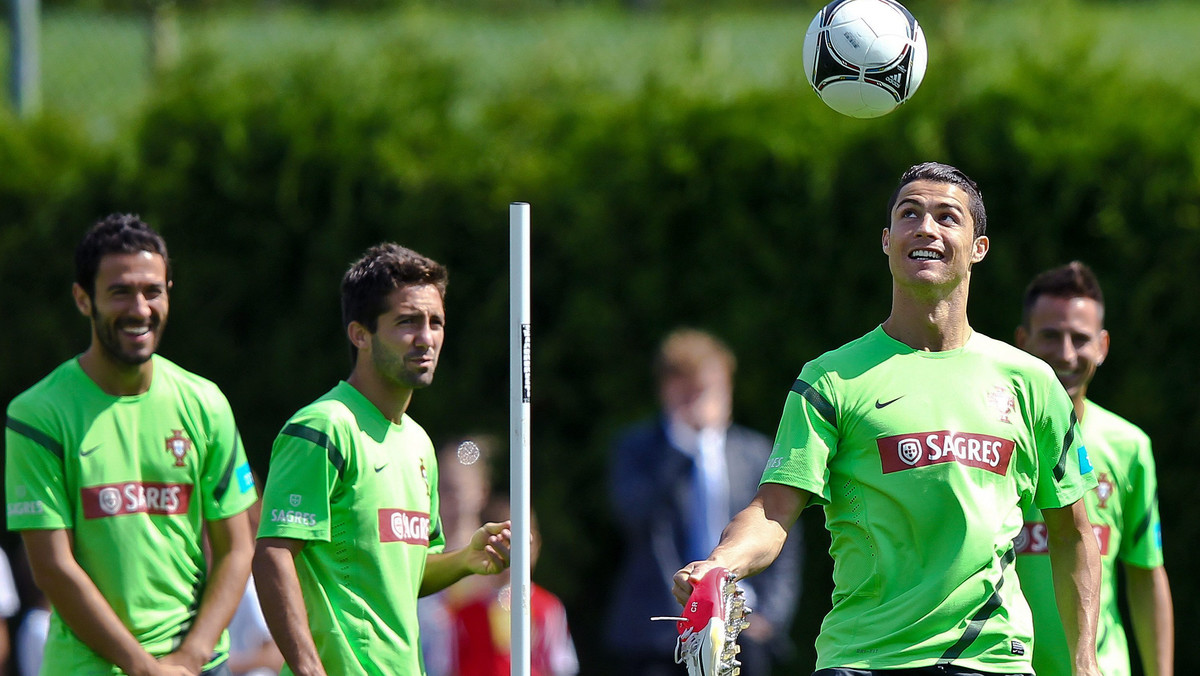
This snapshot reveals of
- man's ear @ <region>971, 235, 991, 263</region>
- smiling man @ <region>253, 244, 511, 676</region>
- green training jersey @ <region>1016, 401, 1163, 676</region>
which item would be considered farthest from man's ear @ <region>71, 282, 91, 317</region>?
green training jersey @ <region>1016, 401, 1163, 676</region>

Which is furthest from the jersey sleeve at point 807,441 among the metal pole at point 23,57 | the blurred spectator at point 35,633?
the metal pole at point 23,57

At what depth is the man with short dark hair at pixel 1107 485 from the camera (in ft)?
18.2

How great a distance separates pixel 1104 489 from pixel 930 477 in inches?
73.4

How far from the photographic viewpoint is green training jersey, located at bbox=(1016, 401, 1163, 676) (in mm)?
5434

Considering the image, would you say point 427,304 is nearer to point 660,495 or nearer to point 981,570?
point 981,570

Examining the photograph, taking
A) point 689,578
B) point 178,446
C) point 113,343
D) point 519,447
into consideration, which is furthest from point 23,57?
point 689,578

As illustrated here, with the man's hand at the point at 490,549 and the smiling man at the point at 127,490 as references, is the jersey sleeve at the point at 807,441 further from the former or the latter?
the smiling man at the point at 127,490

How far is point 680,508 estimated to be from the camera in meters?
7.35

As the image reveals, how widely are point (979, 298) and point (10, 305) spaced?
19.9ft

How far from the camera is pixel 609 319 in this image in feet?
27.5

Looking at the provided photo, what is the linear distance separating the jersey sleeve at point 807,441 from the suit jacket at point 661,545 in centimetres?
310

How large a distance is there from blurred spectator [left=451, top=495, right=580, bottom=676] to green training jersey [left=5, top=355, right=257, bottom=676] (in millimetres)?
1886

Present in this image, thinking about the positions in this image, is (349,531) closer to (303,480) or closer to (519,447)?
(303,480)

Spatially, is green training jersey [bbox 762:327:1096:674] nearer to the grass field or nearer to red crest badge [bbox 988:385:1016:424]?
red crest badge [bbox 988:385:1016:424]
